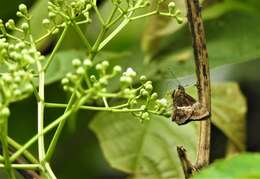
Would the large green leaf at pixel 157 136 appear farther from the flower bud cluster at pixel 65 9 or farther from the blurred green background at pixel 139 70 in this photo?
the flower bud cluster at pixel 65 9

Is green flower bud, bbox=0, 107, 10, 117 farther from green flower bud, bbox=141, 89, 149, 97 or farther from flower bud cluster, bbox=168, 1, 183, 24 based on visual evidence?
flower bud cluster, bbox=168, 1, 183, 24

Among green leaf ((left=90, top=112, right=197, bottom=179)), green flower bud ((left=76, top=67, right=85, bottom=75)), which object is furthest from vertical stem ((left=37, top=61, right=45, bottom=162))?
green leaf ((left=90, top=112, right=197, bottom=179))

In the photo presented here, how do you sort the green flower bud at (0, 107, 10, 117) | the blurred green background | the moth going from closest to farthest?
the green flower bud at (0, 107, 10, 117) → the moth → the blurred green background

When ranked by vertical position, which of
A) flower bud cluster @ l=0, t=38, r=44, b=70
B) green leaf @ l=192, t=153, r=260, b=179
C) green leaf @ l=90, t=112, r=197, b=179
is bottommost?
green leaf @ l=90, t=112, r=197, b=179

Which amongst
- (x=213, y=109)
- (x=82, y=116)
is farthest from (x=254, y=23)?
(x=82, y=116)

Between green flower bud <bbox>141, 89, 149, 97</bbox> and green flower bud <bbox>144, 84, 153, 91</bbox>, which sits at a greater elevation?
green flower bud <bbox>144, 84, 153, 91</bbox>

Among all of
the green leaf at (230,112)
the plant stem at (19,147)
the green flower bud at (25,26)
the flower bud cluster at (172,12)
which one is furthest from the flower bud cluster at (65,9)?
the green leaf at (230,112)

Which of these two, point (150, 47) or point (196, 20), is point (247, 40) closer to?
point (150, 47)
